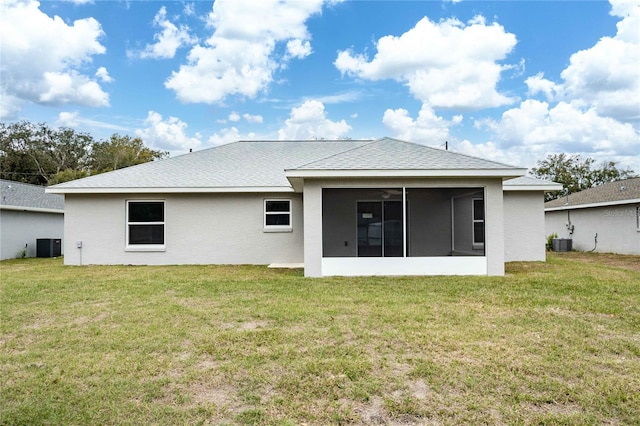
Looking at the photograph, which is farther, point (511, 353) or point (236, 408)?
point (511, 353)

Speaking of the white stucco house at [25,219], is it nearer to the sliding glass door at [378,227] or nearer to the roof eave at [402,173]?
the roof eave at [402,173]

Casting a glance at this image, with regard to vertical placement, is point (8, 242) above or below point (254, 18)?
below

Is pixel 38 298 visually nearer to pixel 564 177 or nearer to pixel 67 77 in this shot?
pixel 67 77

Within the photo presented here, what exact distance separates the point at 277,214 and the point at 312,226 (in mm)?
3787

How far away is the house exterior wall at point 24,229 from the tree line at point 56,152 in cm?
2215

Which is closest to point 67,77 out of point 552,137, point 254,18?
point 254,18

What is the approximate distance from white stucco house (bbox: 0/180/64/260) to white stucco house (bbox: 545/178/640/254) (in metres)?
25.0

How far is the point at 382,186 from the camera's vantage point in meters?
10.3

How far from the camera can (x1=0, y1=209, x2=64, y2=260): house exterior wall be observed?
1700 cm

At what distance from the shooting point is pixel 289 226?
45.2 ft

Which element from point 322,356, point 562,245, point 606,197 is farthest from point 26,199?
point 606,197

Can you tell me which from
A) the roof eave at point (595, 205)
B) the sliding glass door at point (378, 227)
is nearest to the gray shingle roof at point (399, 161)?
the sliding glass door at point (378, 227)

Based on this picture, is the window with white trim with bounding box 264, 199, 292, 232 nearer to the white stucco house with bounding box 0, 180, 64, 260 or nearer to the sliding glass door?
the sliding glass door

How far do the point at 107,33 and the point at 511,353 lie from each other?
18554 mm
